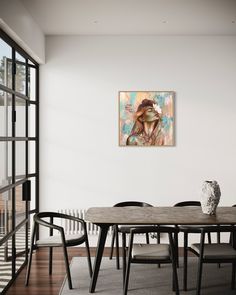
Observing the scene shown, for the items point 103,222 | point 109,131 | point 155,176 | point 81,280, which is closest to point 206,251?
point 103,222

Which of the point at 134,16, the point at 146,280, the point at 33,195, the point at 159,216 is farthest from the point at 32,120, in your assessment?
the point at 146,280

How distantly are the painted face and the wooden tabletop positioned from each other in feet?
5.52

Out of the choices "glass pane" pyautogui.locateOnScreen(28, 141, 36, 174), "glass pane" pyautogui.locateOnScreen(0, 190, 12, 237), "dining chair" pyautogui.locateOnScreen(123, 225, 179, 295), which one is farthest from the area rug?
"glass pane" pyautogui.locateOnScreen(28, 141, 36, 174)

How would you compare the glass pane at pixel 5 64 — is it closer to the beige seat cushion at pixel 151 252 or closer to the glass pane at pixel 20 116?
the glass pane at pixel 20 116

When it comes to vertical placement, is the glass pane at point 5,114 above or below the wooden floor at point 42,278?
above

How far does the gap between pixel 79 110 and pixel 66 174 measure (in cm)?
91

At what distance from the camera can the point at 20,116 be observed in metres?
5.56

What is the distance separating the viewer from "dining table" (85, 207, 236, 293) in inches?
171

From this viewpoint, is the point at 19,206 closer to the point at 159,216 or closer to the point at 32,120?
the point at 32,120

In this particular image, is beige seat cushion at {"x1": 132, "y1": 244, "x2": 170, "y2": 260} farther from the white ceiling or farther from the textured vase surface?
the white ceiling

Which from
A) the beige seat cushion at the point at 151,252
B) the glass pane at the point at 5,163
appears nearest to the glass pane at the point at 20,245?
the glass pane at the point at 5,163

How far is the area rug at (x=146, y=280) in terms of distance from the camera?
15.1 feet

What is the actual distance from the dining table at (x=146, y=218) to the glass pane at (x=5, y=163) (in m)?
0.89

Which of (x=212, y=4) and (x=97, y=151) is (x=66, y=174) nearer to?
(x=97, y=151)
